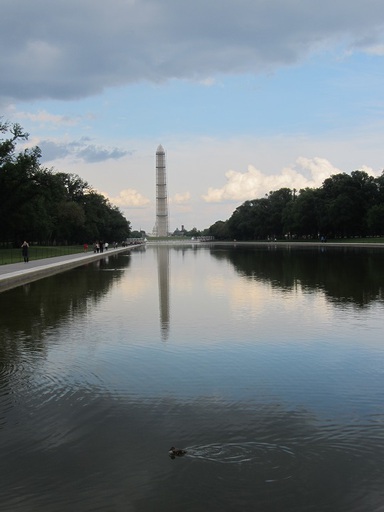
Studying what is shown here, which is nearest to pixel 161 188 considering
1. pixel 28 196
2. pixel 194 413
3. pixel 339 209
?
pixel 339 209

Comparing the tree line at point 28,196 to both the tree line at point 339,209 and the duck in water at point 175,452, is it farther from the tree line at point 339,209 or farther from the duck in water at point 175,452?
the duck in water at point 175,452

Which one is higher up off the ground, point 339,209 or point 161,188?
point 161,188

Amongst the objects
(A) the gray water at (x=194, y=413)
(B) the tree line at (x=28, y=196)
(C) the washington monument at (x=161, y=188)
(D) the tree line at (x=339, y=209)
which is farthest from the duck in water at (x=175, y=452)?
(C) the washington monument at (x=161, y=188)

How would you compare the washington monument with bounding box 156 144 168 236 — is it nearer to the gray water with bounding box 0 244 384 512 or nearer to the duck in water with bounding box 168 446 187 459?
the gray water with bounding box 0 244 384 512

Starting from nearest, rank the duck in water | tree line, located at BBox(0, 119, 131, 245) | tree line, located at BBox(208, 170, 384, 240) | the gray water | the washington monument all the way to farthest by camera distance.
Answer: the gray water < the duck in water < tree line, located at BBox(0, 119, 131, 245) < tree line, located at BBox(208, 170, 384, 240) < the washington monument

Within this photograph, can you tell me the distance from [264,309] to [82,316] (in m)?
4.44

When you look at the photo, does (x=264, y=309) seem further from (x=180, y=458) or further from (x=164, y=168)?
(x=164, y=168)

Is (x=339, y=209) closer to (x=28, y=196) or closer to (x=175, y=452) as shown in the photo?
(x=28, y=196)

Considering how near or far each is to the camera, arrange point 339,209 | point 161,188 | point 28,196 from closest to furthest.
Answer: point 28,196
point 339,209
point 161,188

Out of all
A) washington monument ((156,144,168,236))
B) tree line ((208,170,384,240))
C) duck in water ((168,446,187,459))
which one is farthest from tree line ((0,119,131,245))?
washington monument ((156,144,168,236))

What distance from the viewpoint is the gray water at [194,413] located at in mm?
4168

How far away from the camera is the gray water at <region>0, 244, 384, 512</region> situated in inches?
164

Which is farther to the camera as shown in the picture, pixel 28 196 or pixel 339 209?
pixel 339 209

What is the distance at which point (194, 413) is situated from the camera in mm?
5836
